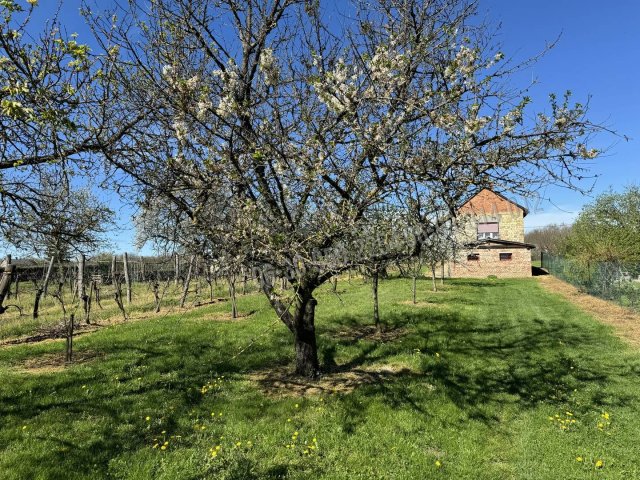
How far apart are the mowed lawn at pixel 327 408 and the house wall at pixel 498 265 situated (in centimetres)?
2396

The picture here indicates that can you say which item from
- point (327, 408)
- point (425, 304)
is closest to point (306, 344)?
point (327, 408)

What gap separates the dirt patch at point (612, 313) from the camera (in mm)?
11797

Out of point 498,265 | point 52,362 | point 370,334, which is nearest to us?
point 52,362

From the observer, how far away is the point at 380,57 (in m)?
4.98

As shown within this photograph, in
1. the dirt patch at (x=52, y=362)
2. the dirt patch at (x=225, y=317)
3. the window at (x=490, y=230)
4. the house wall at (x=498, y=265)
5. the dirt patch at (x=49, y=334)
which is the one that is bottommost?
the dirt patch at (x=52, y=362)

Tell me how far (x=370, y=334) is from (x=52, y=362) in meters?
7.12

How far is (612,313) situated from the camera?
15.4 m

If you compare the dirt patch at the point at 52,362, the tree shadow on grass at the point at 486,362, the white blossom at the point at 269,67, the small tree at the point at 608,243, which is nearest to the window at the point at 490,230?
the small tree at the point at 608,243

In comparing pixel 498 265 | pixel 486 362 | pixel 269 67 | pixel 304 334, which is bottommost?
pixel 486 362

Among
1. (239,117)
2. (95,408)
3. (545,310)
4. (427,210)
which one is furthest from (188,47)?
(545,310)

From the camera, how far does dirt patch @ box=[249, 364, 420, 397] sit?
6.73m

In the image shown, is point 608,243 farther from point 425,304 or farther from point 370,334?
point 370,334

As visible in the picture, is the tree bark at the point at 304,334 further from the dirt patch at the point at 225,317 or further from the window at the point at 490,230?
the window at the point at 490,230

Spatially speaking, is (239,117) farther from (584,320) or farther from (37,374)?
(584,320)
